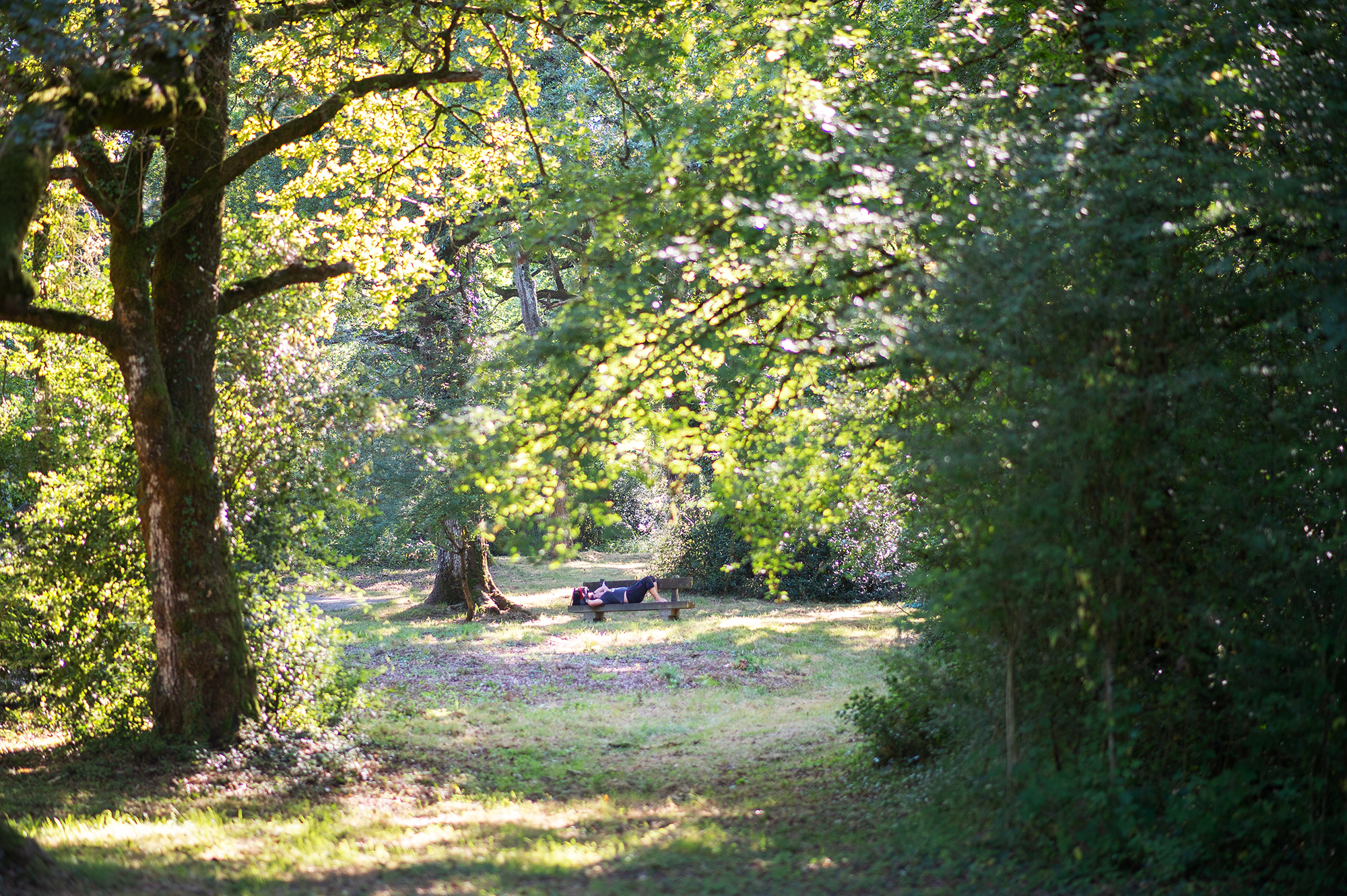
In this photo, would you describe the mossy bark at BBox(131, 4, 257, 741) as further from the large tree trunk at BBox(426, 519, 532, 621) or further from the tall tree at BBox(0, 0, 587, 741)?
the large tree trunk at BBox(426, 519, 532, 621)

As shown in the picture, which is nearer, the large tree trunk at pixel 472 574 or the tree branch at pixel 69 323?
the tree branch at pixel 69 323

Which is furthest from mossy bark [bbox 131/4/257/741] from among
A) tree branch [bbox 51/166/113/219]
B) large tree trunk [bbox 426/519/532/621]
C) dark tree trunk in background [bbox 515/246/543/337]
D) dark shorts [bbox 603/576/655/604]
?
dark tree trunk in background [bbox 515/246/543/337]

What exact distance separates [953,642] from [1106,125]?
388 cm

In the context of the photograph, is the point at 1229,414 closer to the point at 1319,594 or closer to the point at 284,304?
the point at 1319,594

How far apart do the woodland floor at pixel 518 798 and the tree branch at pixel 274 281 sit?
3.71 meters

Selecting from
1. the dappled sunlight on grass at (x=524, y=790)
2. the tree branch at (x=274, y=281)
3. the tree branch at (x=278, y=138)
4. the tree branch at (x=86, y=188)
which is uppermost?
the tree branch at (x=278, y=138)

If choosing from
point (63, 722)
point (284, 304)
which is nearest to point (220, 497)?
point (284, 304)

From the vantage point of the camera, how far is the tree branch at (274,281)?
832cm

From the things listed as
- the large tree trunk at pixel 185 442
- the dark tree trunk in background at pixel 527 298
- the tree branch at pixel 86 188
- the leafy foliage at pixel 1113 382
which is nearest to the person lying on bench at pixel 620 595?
the dark tree trunk in background at pixel 527 298

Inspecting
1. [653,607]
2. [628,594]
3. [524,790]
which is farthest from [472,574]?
[524,790]

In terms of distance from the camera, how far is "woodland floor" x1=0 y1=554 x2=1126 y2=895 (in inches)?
220

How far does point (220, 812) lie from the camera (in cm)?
707

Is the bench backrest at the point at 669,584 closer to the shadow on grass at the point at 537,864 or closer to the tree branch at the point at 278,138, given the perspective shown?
the tree branch at the point at 278,138

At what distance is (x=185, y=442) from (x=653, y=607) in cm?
1164
